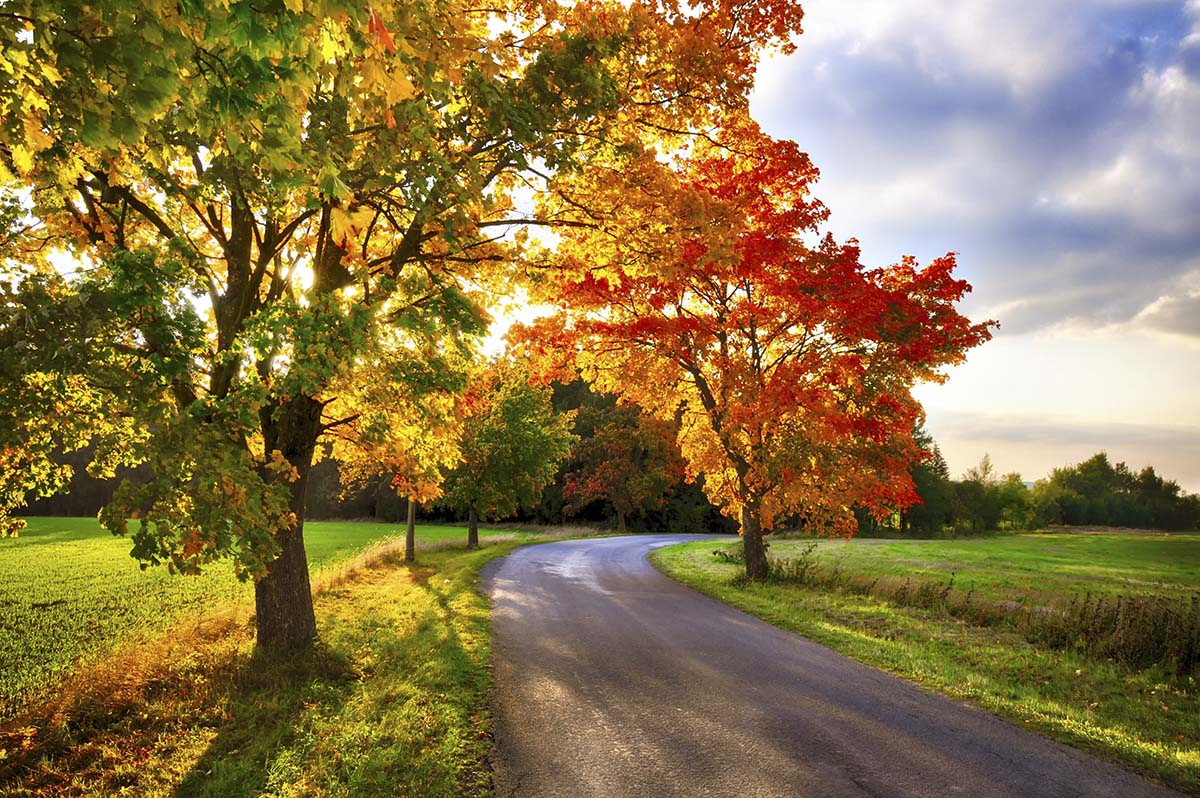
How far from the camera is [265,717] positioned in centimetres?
693

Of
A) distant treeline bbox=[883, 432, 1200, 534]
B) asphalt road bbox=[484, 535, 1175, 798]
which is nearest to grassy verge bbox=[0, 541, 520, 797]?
asphalt road bbox=[484, 535, 1175, 798]

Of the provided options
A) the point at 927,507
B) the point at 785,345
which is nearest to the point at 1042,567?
the point at 785,345

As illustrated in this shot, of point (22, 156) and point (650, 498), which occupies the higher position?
point (22, 156)

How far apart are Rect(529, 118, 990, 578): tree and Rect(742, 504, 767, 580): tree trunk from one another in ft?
0.15

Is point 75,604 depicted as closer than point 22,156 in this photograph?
No

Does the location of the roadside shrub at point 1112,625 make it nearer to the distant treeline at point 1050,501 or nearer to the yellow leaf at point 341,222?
the yellow leaf at point 341,222

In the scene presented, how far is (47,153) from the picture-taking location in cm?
405

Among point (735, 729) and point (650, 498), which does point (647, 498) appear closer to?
point (650, 498)

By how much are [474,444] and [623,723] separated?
69.4ft

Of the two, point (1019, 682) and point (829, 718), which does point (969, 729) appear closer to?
point (829, 718)

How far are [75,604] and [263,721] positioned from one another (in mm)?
13455

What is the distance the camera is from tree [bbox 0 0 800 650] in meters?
3.13

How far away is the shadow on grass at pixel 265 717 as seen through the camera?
5426 mm

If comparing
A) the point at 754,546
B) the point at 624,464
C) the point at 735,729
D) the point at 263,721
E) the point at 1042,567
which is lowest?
the point at 1042,567
